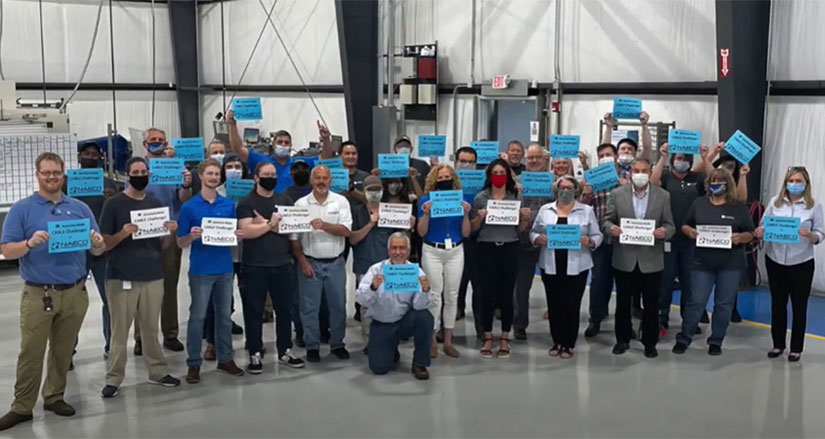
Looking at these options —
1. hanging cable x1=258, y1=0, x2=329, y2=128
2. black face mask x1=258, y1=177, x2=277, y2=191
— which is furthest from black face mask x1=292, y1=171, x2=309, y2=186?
hanging cable x1=258, y1=0, x2=329, y2=128

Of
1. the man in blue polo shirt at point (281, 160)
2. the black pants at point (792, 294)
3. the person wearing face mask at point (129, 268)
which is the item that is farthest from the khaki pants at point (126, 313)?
the black pants at point (792, 294)

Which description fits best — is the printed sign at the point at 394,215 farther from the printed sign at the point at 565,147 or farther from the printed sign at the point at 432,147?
the printed sign at the point at 565,147

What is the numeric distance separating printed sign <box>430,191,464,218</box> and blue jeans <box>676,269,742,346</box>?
2151 mm

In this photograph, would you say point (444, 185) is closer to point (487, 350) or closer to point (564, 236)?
point (564, 236)

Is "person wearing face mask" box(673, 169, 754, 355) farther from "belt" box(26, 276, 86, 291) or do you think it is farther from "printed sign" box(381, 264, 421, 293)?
"belt" box(26, 276, 86, 291)

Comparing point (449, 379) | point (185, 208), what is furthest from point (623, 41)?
point (185, 208)

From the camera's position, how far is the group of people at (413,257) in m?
6.41

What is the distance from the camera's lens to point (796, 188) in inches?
277

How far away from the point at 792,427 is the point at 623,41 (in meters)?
6.94

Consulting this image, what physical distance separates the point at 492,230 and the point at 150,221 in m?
2.76

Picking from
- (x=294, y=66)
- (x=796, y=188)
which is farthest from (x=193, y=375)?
(x=294, y=66)

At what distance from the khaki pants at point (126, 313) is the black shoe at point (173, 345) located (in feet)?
3.65

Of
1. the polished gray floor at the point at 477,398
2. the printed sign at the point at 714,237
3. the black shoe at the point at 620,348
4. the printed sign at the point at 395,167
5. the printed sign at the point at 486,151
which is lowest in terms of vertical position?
the polished gray floor at the point at 477,398

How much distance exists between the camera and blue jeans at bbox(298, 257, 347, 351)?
7.04m
